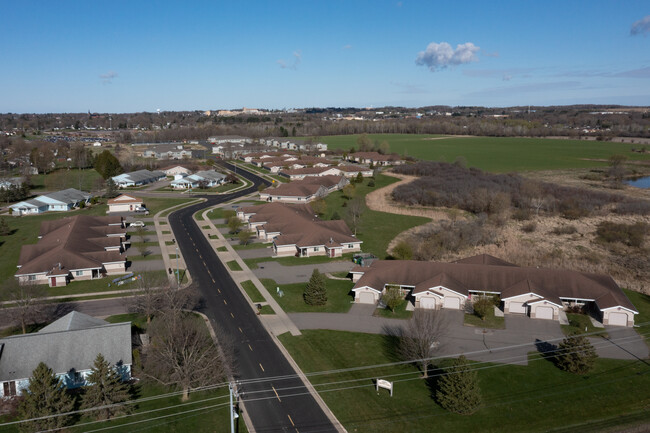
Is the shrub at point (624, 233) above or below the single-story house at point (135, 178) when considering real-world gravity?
below

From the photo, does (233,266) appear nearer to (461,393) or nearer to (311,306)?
(311,306)

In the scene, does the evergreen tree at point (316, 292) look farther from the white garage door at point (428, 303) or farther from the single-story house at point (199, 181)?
the single-story house at point (199, 181)

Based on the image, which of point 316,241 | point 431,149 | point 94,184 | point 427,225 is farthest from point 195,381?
point 431,149

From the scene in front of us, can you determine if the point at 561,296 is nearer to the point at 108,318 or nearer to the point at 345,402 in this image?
the point at 345,402

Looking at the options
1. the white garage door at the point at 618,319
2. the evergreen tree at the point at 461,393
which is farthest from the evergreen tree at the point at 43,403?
the white garage door at the point at 618,319

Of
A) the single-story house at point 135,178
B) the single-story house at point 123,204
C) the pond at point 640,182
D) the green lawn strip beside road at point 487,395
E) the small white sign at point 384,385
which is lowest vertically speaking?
the green lawn strip beside road at point 487,395

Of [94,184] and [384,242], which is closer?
[384,242]

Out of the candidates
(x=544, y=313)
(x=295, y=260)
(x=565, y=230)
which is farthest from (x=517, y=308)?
(x=565, y=230)
